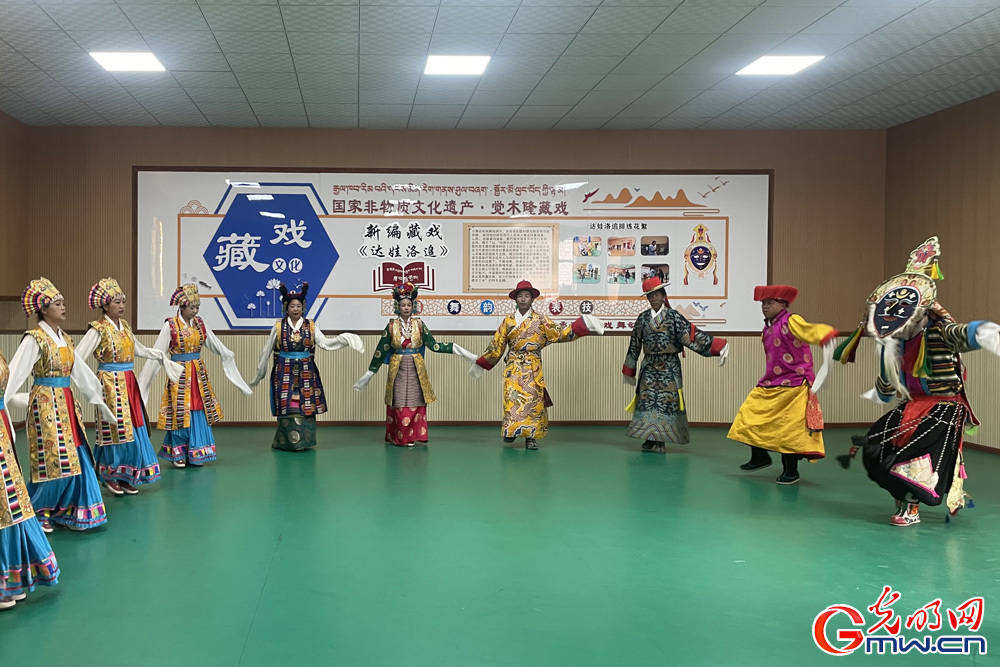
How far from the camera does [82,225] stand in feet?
25.9

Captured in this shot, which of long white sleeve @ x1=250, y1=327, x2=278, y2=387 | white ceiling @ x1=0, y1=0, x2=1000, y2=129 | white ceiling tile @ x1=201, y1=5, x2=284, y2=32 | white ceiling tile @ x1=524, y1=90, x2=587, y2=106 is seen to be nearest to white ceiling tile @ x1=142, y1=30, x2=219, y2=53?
white ceiling @ x1=0, y1=0, x2=1000, y2=129

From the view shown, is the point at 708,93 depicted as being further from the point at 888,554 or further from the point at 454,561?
the point at 454,561

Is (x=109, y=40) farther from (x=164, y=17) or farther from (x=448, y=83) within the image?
(x=448, y=83)

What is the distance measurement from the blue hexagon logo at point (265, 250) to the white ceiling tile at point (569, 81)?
8.96ft

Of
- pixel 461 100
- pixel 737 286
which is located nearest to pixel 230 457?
pixel 461 100

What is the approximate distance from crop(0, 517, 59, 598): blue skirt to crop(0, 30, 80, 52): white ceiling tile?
12.0 feet

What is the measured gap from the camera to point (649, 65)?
6176 millimetres

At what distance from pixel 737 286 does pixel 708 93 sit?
2139 millimetres

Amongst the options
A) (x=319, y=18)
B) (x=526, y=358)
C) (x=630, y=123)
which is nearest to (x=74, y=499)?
(x=319, y=18)

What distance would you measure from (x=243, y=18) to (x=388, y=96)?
6.43ft

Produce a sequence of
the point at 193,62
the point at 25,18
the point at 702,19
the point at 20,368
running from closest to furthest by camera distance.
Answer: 1. the point at 20,368
2. the point at 25,18
3. the point at 702,19
4. the point at 193,62

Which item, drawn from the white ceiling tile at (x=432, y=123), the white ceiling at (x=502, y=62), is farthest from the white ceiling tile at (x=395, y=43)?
the white ceiling tile at (x=432, y=123)

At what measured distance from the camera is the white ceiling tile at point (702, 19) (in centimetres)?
505

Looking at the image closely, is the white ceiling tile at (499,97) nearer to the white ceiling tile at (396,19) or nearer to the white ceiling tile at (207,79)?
the white ceiling tile at (396,19)
